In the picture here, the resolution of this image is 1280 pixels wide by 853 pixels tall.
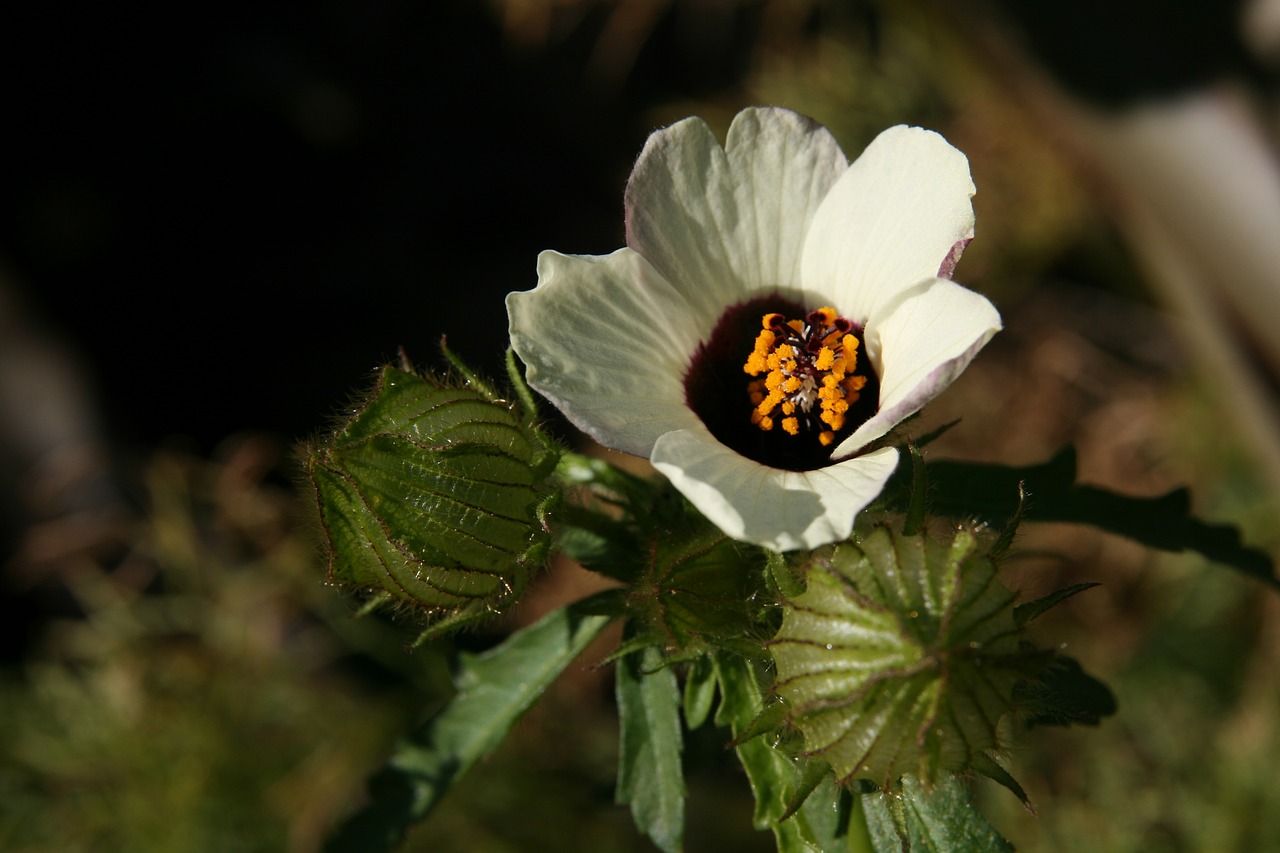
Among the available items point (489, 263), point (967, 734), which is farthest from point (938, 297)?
point (489, 263)

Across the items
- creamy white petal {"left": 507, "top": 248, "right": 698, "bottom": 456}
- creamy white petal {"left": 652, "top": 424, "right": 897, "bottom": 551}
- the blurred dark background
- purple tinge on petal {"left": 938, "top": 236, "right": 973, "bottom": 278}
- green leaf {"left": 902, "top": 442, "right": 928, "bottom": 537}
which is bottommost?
the blurred dark background

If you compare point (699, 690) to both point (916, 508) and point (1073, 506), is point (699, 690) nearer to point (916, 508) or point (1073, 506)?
point (916, 508)

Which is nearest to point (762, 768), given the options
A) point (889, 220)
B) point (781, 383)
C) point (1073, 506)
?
point (781, 383)

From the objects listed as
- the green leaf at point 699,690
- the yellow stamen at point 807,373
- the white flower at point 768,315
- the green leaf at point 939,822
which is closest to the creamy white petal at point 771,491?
the white flower at point 768,315

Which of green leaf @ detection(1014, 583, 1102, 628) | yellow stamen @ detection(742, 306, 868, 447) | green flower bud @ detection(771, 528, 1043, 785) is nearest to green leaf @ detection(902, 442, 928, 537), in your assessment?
green flower bud @ detection(771, 528, 1043, 785)

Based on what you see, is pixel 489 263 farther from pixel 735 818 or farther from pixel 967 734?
pixel 967 734

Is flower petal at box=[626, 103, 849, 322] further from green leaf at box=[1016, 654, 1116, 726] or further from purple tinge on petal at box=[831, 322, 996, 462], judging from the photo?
green leaf at box=[1016, 654, 1116, 726]

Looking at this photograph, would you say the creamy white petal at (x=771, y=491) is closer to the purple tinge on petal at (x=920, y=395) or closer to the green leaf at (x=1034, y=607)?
the purple tinge on petal at (x=920, y=395)
